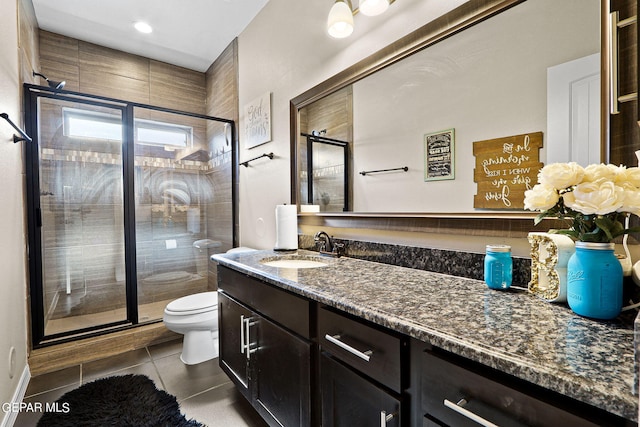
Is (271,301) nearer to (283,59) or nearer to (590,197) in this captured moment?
(590,197)

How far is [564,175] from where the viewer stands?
0.74m

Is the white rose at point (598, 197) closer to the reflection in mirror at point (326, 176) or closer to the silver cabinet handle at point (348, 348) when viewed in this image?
the silver cabinet handle at point (348, 348)

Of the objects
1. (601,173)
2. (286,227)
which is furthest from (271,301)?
(601,173)

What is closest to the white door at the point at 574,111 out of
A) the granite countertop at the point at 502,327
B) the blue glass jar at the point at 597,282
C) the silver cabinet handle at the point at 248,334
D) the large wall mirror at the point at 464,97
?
the large wall mirror at the point at 464,97

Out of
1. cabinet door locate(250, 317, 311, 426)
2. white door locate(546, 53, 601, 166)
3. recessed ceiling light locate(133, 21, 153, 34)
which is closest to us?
white door locate(546, 53, 601, 166)

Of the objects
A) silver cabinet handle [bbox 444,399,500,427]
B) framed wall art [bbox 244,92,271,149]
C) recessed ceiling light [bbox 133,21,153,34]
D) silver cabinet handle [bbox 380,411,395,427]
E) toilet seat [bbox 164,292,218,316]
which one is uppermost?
recessed ceiling light [bbox 133,21,153,34]

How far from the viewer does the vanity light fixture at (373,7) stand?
1.42 metres

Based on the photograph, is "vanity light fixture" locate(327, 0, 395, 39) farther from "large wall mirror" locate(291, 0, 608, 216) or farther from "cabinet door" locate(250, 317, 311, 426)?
"cabinet door" locate(250, 317, 311, 426)

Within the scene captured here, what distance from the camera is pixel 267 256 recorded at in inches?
71.2

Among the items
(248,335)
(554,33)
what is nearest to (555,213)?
(554,33)

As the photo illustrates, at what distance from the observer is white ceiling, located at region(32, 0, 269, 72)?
8.12ft

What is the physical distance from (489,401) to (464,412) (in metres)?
0.06

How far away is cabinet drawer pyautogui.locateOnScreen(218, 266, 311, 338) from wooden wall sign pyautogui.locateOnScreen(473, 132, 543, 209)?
79cm

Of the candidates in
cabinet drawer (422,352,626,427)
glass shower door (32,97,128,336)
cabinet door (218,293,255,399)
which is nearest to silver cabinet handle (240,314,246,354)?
cabinet door (218,293,255,399)
